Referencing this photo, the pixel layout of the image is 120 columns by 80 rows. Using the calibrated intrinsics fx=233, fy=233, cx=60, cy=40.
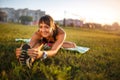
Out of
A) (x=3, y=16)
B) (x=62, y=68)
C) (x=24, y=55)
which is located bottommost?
(x=62, y=68)

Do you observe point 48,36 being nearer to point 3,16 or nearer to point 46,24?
point 46,24

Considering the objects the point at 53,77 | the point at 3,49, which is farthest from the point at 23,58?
the point at 3,49

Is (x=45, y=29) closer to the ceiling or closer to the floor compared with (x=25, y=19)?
closer to the ceiling

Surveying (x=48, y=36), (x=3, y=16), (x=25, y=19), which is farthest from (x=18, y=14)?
(x=48, y=36)

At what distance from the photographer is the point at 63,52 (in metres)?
2.52

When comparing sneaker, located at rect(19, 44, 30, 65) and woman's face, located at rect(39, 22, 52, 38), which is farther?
woman's face, located at rect(39, 22, 52, 38)

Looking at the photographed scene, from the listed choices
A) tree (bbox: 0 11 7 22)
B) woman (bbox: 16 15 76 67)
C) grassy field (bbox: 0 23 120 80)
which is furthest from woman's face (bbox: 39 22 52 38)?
tree (bbox: 0 11 7 22)

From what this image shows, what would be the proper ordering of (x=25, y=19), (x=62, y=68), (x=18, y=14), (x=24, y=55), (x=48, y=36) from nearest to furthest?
(x=24, y=55), (x=62, y=68), (x=48, y=36), (x=18, y=14), (x=25, y=19)

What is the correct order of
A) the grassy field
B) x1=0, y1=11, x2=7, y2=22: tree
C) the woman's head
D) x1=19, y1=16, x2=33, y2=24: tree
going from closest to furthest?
1. the grassy field
2. the woman's head
3. x1=0, y1=11, x2=7, y2=22: tree
4. x1=19, y1=16, x2=33, y2=24: tree

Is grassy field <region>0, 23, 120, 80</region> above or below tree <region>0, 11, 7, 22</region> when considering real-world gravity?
below

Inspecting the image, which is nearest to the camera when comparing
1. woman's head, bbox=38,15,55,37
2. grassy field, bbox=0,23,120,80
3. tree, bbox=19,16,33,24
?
grassy field, bbox=0,23,120,80

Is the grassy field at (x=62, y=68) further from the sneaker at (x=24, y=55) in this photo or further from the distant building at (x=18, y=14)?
the distant building at (x=18, y=14)

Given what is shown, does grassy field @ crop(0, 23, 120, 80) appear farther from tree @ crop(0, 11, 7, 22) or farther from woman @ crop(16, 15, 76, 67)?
tree @ crop(0, 11, 7, 22)

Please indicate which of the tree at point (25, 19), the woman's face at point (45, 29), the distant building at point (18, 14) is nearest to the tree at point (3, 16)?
the distant building at point (18, 14)
